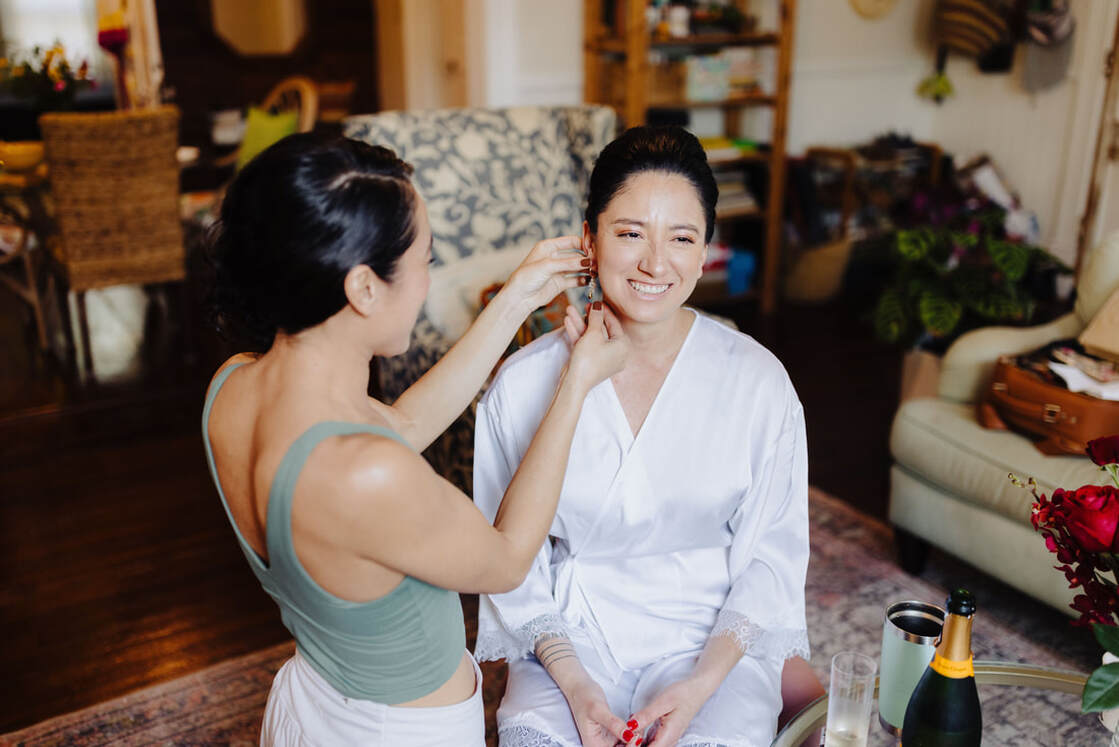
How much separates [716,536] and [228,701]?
1188mm

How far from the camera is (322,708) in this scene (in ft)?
3.68

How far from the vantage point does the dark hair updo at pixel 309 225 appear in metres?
0.94

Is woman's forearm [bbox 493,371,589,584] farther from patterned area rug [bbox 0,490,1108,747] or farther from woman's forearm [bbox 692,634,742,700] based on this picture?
patterned area rug [bbox 0,490,1108,747]

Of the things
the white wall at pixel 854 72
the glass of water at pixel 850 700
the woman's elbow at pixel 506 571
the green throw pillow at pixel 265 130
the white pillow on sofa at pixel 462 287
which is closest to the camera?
the woman's elbow at pixel 506 571

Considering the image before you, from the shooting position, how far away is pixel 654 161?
1474 mm

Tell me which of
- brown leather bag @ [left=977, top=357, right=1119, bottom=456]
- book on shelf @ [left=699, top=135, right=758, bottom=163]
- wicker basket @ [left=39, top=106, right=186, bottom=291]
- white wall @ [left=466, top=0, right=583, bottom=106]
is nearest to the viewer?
brown leather bag @ [left=977, top=357, right=1119, bottom=456]

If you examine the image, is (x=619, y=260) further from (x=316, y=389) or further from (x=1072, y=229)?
(x=1072, y=229)

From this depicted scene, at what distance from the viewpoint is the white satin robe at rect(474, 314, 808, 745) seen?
150 cm

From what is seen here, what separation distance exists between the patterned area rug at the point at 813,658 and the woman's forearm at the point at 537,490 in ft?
3.41

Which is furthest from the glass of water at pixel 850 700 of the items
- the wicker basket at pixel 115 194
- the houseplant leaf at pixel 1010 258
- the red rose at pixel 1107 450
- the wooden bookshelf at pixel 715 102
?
the wicker basket at pixel 115 194

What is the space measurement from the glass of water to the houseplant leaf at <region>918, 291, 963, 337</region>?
2073mm

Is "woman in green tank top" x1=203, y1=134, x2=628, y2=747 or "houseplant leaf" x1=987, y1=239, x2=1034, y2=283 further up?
"woman in green tank top" x1=203, y1=134, x2=628, y2=747

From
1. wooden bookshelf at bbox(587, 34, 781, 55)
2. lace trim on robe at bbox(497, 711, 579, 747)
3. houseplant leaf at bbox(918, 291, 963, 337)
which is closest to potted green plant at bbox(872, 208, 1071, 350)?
houseplant leaf at bbox(918, 291, 963, 337)

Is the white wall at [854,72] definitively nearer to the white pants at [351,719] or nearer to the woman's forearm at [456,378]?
the woman's forearm at [456,378]
